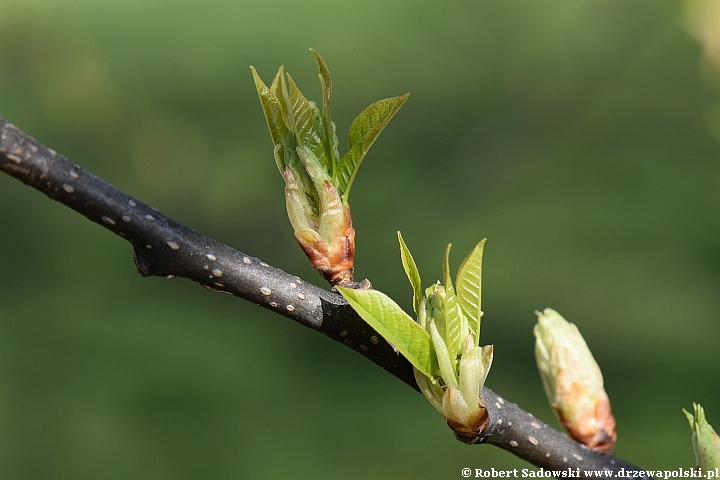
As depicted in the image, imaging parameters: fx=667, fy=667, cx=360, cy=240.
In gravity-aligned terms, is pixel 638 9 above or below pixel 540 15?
below

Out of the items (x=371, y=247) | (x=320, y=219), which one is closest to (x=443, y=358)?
(x=320, y=219)

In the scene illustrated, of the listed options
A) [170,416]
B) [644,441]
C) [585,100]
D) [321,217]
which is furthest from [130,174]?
[321,217]

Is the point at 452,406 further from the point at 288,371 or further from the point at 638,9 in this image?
the point at 288,371

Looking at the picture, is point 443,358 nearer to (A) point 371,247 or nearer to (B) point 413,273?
(B) point 413,273

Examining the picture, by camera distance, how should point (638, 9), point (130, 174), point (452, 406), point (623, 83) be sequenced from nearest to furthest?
point (452, 406) < point (638, 9) < point (130, 174) < point (623, 83)

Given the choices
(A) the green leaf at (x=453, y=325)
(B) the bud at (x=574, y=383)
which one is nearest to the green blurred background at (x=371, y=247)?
(B) the bud at (x=574, y=383)
